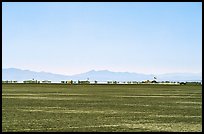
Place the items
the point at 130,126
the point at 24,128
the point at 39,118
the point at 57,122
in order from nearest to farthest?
the point at 24,128 → the point at 130,126 → the point at 57,122 → the point at 39,118

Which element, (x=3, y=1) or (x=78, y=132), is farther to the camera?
(x=78, y=132)

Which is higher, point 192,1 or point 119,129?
point 192,1

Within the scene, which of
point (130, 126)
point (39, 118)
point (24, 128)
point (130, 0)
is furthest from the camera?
point (39, 118)

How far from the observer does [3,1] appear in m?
13.8

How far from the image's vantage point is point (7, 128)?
16.4 metres

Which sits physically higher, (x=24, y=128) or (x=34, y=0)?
(x=34, y=0)

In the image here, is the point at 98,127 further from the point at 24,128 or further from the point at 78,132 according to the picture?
the point at 24,128

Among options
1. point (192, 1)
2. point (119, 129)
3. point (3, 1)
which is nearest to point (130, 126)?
point (119, 129)

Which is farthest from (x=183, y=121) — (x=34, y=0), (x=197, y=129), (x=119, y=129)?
(x=34, y=0)

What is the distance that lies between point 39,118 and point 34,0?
25.5 ft

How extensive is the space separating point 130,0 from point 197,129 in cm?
603

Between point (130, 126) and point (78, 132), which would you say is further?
point (130, 126)

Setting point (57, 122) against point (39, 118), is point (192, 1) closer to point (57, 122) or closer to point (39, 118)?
point (57, 122)

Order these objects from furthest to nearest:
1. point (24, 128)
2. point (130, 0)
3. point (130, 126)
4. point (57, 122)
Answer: point (57, 122), point (130, 126), point (24, 128), point (130, 0)
